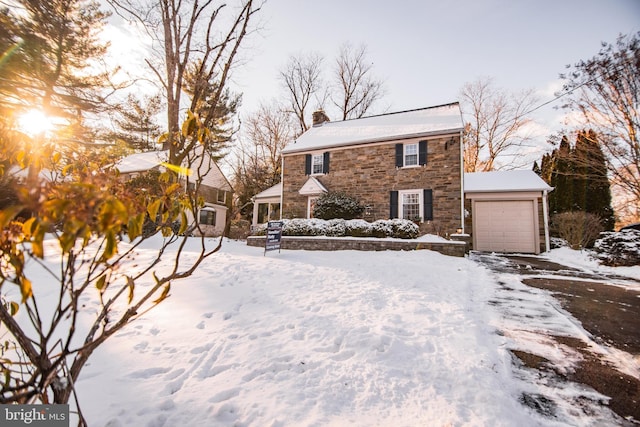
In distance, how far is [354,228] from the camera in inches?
420

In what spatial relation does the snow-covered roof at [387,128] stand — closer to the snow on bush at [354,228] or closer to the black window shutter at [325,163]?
the black window shutter at [325,163]

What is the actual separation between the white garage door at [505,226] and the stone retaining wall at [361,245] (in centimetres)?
517

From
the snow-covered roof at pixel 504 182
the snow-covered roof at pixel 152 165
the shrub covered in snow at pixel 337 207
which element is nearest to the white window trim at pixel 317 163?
the shrub covered in snow at pixel 337 207

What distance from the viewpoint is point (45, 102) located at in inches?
169

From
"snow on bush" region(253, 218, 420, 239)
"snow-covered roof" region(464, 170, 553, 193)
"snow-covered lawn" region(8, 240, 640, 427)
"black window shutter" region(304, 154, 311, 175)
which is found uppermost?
"black window shutter" region(304, 154, 311, 175)

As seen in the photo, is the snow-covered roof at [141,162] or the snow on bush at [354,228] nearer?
the snow on bush at [354,228]

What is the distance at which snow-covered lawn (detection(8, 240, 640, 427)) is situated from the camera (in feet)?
5.99

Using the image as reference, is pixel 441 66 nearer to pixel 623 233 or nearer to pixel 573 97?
pixel 573 97

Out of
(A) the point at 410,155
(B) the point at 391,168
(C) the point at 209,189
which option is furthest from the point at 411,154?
(C) the point at 209,189

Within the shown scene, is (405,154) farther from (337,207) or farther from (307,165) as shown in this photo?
(307,165)

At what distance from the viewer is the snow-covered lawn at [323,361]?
1.83 metres

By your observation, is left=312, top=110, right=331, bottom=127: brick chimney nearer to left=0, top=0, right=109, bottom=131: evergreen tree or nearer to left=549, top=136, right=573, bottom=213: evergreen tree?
left=549, top=136, right=573, bottom=213: evergreen tree

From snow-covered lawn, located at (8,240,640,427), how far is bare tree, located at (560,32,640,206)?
8.08 metres

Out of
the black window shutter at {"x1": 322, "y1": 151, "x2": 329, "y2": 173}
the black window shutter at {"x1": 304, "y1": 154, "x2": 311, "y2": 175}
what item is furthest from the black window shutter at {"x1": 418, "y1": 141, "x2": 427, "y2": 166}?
the black window shutter at {"x1": 304, "y1": 154, "x2": 311, "y2": 175}
